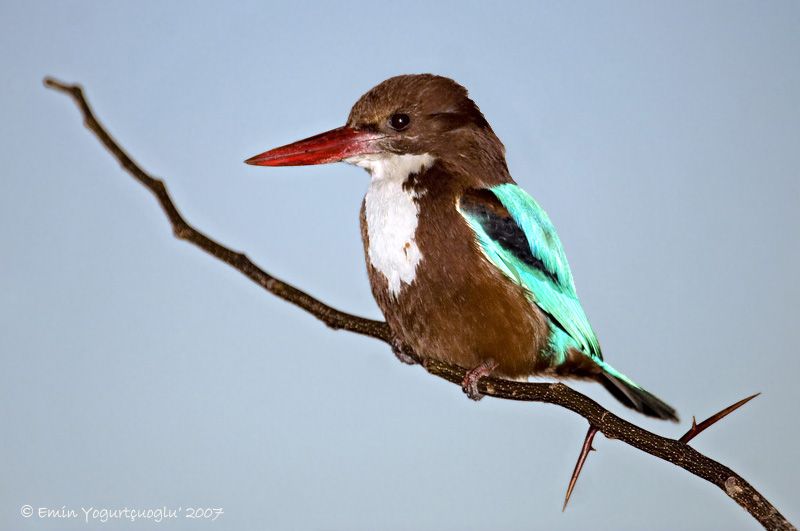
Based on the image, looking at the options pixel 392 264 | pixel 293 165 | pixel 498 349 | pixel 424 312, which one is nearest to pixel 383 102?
pixel 293 165

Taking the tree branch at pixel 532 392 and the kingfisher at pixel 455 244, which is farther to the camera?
the kingfisher at pixel 455 244

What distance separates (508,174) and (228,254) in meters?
0.73

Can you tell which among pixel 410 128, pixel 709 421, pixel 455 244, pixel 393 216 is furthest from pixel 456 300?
pixel 709 421

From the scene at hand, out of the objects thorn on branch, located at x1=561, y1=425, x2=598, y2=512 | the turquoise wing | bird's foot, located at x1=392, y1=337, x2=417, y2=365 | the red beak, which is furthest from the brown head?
thorn on branch, located at x1=561, y1=425, x2=598, y2=512

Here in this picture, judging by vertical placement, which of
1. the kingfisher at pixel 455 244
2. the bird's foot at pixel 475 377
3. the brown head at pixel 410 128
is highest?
the brown head at pixel 410 128

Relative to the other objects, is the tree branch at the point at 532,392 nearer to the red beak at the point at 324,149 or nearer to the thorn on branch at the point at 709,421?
the thorn on branch at the point at 709,421

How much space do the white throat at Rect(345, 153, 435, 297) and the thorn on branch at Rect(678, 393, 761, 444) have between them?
2.10ft

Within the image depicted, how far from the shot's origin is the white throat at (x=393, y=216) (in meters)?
1.75

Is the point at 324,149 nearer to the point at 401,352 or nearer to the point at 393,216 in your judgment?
the point at 393,216

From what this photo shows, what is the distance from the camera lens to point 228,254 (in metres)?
1.44

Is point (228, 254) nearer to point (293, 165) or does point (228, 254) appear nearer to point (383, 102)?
point (293, 165)

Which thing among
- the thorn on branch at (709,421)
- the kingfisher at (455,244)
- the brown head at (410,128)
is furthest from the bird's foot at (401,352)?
the thorn on branch at (709,421)

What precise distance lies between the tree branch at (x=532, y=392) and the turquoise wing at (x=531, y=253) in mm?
294

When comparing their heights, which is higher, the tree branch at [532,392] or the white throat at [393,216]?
the white throat at [393,216]
